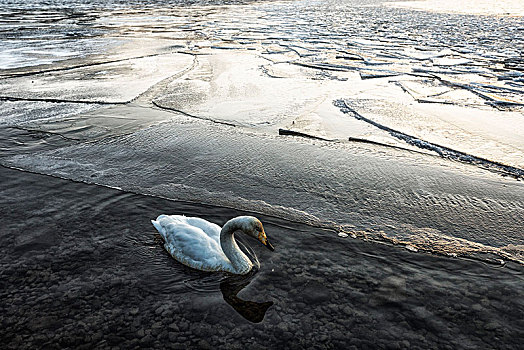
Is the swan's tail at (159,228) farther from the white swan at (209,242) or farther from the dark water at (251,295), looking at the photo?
the dark water at (251,295)

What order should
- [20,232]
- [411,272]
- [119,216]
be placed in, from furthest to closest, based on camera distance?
1. [119,216]
2. [20,232]
3. [411,272]

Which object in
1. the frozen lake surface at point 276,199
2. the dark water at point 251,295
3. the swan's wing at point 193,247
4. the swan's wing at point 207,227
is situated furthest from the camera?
the swan's wing at point 207,227

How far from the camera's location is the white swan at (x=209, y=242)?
116 inches

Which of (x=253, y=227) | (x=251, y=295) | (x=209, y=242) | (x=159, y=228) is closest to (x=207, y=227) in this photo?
(x=209, y=242)

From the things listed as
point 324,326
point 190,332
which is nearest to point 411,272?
point 324,326

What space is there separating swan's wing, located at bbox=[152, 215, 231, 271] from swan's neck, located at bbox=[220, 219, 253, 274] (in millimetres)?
72

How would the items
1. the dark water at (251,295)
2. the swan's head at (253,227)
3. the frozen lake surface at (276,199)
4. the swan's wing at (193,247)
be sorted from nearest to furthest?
the dark water at (251,295) < the frozen lake surface at (276,199) < the swan's head at (253,227) < the swan's wing at (193,247)

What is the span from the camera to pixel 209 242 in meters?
3.13

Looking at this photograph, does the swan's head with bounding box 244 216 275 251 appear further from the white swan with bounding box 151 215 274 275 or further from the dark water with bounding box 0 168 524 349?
the dark water with bounding box 0 168 524 349

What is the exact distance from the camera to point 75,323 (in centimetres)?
257

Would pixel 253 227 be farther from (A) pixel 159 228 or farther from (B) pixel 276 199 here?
(B) pixel 276 199

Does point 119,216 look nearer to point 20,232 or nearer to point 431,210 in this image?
point 20,232

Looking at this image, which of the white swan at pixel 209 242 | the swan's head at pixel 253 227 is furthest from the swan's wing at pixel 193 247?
→ the swan's head at pixel 253 227

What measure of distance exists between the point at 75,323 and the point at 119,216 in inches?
48.7
